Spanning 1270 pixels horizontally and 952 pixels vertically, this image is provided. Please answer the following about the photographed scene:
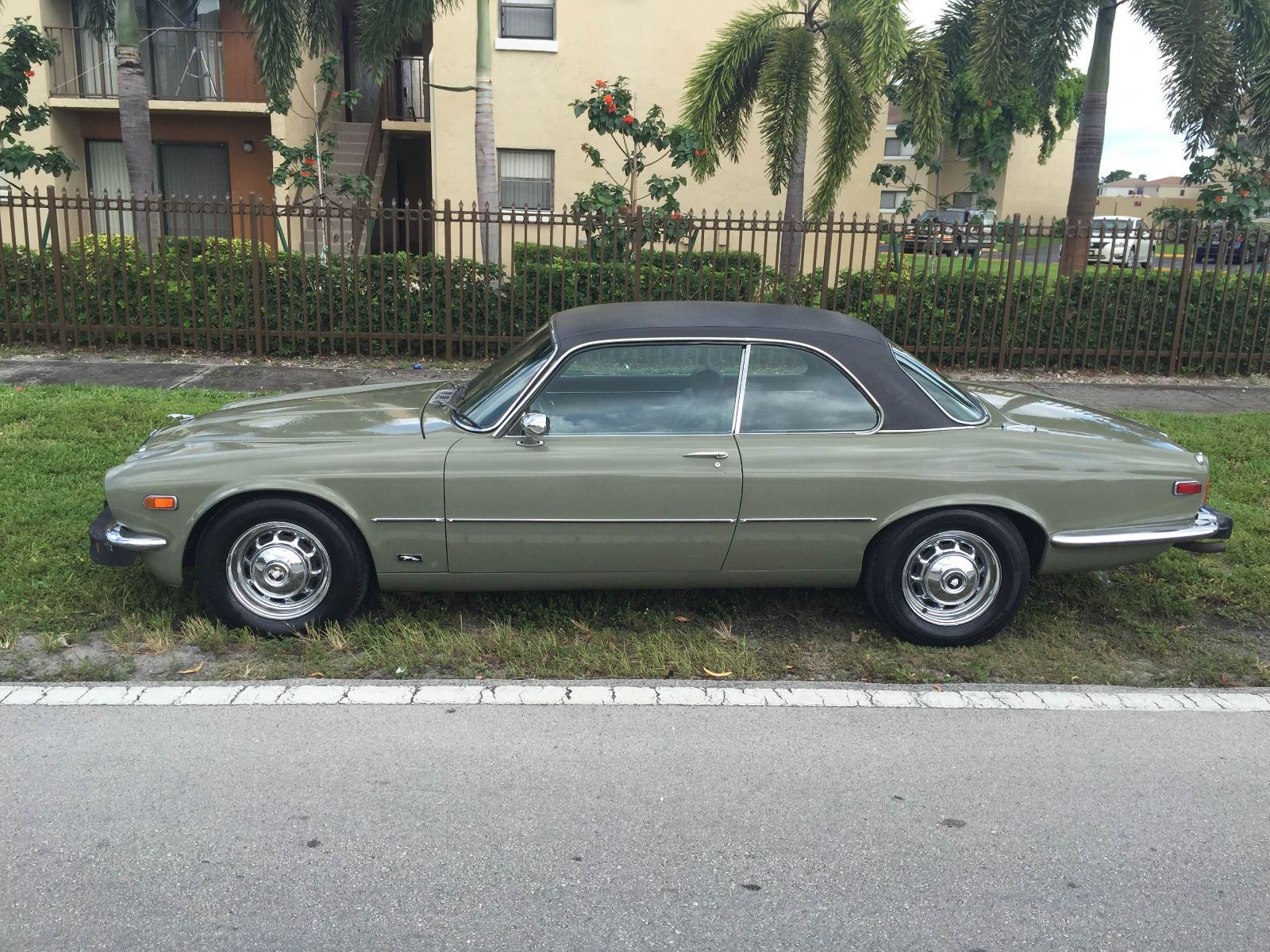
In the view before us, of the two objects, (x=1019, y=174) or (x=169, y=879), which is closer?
(x=169, y=879)

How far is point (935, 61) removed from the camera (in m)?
13.8

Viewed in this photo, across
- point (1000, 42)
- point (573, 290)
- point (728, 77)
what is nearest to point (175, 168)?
point (728, 77)

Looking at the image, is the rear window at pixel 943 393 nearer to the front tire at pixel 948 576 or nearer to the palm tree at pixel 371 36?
the front tire at pixel 948 576

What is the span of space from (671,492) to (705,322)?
0.88 metres

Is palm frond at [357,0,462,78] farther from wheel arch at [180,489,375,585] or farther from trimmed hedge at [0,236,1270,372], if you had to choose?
wheel arch at [180,489,375,585]

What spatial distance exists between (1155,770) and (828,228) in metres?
8.52

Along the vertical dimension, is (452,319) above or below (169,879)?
above

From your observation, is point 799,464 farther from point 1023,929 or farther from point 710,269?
point 710,269

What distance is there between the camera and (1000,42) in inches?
551

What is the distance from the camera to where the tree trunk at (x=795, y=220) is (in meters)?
12.2

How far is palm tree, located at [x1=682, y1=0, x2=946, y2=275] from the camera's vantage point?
13.5 metres

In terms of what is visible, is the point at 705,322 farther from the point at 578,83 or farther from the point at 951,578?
the point at 578,83

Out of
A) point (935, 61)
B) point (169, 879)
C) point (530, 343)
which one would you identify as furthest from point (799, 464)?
point (935, 61)

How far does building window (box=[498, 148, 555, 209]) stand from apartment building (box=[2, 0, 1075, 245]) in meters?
0.02
